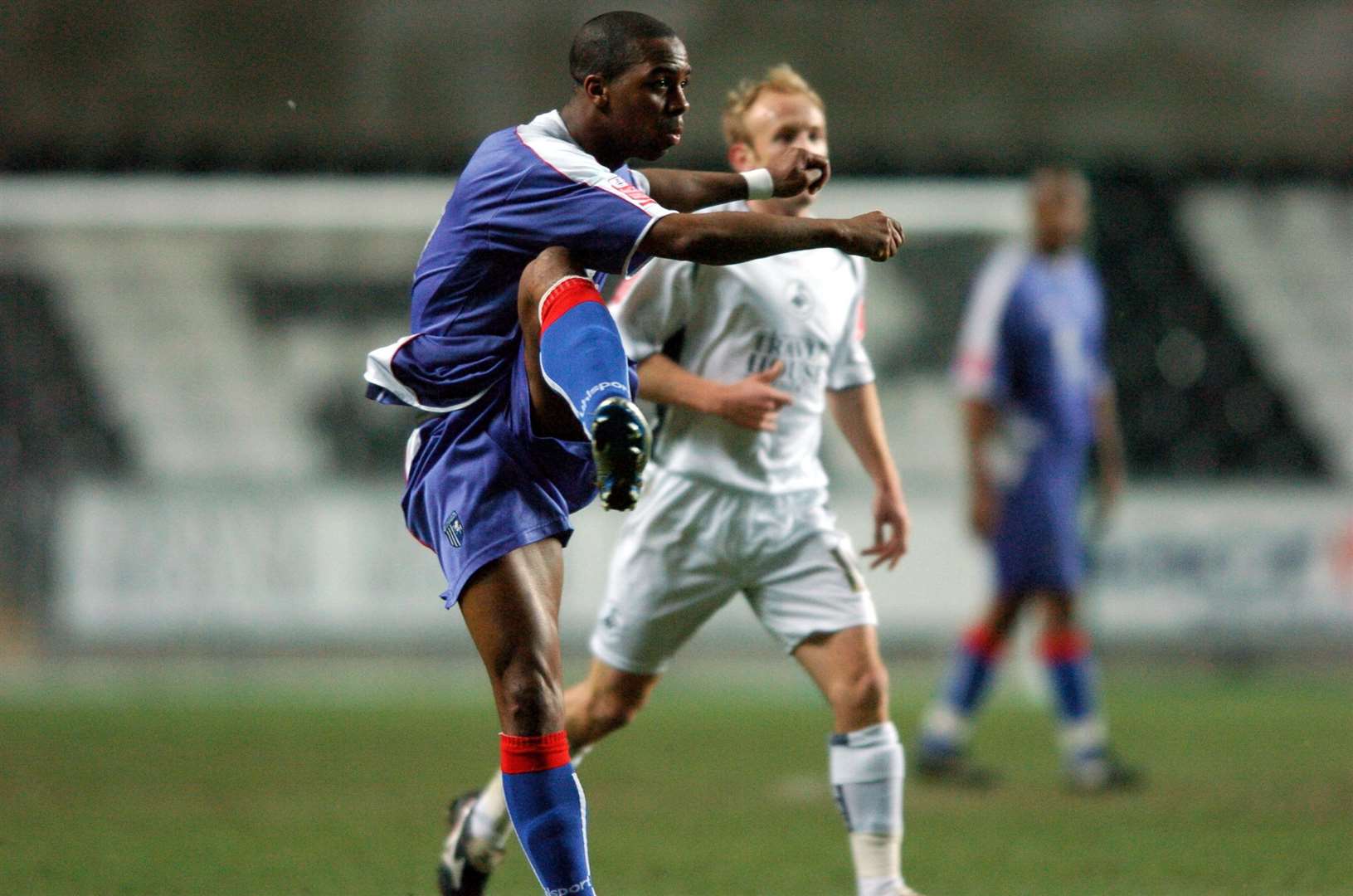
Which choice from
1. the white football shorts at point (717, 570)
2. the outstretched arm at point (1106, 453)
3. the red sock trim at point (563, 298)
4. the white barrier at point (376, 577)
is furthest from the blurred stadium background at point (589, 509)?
the red sock trim at point (563, 298)

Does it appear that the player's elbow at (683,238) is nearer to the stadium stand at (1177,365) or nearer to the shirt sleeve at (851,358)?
the shirt sleeve at (851,358)

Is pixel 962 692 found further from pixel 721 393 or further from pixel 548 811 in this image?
pixel 548 811

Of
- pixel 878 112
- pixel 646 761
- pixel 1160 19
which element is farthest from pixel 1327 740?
pixel 1160 19

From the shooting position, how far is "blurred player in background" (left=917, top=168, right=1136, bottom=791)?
648 cm

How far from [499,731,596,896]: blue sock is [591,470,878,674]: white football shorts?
33.3 inches

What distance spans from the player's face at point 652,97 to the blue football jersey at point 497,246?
94 mm

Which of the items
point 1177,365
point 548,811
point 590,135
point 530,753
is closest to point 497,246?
point 590,135

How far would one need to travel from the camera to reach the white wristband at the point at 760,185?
3.39 meters

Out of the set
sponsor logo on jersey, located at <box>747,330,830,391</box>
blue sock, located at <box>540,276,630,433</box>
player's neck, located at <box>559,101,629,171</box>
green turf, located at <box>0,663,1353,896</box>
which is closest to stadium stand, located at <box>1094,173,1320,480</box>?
green turf, located at <box>0,663,1353,896</box>

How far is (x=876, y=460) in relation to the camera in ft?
13.5

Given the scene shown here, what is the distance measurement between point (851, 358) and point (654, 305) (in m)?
0.51

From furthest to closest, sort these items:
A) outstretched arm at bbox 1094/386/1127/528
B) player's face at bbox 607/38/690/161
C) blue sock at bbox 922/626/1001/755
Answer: outstretched arm at bbox 1094/386/1127/528
blue sock at bbox 922/626/1001/755
player's face at bbox 607/38/690/161

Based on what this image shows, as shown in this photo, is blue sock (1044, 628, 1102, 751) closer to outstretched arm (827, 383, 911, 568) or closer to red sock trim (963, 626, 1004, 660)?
red sock trim (963, 626, 1004, 660)

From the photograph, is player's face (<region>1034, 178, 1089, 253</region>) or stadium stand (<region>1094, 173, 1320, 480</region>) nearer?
player's face (<region>1034, 178, 1089, 253</region>)
